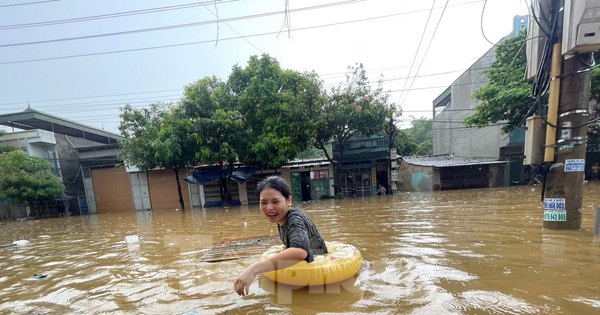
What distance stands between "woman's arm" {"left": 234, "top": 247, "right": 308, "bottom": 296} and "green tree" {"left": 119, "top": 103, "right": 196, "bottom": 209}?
14440 mm

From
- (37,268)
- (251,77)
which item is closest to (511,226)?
(37,268)

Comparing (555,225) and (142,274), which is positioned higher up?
(555,225)

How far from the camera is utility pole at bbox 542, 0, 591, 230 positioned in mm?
3777

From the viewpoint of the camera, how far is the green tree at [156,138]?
14875 millimetres

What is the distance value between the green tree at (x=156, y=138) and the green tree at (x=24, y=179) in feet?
16.3

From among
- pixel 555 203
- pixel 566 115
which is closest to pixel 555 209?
pixel 555 203

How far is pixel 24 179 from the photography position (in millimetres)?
15750

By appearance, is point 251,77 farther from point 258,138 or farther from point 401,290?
point 401,290

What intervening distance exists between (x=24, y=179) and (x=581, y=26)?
24.4 m

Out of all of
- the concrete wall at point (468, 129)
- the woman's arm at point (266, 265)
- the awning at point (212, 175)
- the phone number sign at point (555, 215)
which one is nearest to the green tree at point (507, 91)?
the concrete wall at point (468, 129)

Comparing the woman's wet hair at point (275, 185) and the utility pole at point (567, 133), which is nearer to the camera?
the woman's wet hair at point (275, 185)

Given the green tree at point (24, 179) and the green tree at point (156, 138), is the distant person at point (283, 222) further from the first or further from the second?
the green tree at point (24, 179)

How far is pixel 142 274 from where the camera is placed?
3.94 m

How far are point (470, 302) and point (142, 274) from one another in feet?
14.2
